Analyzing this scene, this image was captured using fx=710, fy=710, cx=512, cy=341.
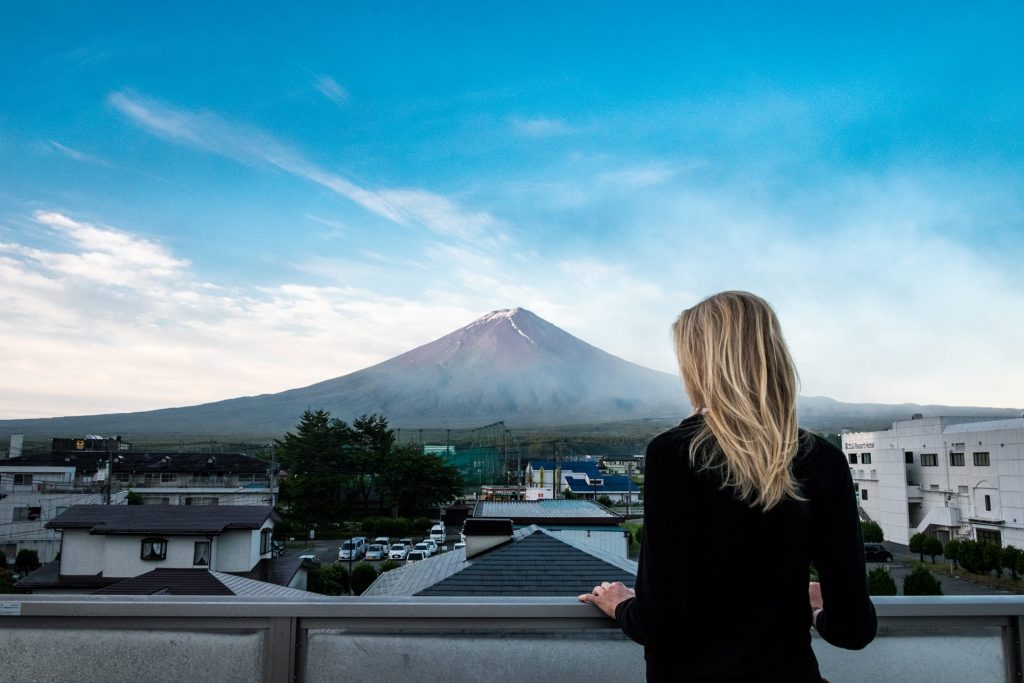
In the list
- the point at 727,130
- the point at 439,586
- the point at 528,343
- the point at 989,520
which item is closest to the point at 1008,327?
the point at 989,520

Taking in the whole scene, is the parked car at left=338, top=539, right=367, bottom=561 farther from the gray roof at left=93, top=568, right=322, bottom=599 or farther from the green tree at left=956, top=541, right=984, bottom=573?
the green tree at left=956, top=541, right=984, bottom=573

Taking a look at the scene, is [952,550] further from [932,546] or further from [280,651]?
[280,651]

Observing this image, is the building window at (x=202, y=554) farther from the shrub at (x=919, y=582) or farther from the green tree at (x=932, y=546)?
the green tree at (x=932, y=546)

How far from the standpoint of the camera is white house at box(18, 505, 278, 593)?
14.4m

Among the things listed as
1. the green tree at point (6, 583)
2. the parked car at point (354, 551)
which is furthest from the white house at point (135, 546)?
the parked car at point (354, 551)

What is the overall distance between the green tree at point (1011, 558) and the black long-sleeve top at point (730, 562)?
25.1 m

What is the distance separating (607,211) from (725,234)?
10.6 m

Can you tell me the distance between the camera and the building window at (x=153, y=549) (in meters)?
14.4

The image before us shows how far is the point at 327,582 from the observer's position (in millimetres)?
16594

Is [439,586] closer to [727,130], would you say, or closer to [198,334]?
[727,130]

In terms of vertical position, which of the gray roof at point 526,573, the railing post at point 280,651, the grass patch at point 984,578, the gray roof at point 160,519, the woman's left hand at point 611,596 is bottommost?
the grass patch at point 984,578

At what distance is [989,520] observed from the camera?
2386cm

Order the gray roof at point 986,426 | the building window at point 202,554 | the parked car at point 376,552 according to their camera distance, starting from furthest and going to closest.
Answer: the gray roof at point 986,426 → the parked car at point 376,552 → the building window at point 202,554

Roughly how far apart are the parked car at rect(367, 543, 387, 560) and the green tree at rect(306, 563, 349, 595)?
437 centimetres
